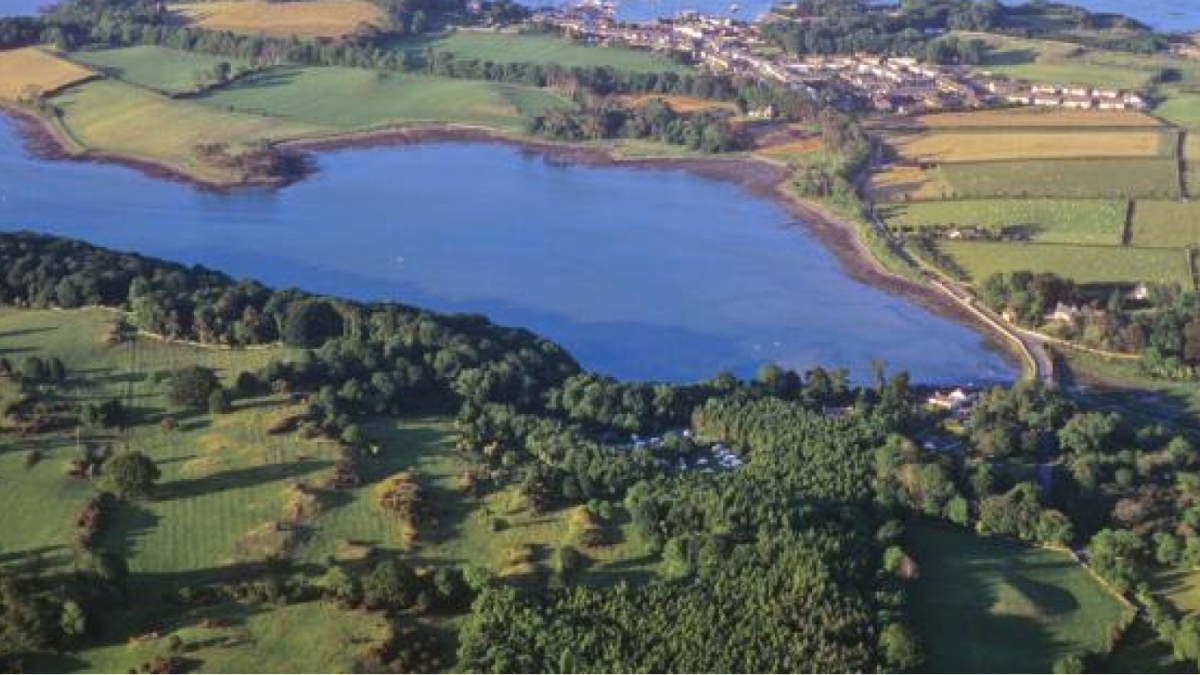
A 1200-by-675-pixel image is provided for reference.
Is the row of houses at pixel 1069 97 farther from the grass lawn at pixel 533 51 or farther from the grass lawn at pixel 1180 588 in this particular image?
the grass lawn at pixel 1180 588

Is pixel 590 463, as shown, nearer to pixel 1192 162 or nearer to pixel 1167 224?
pixel 1167 224

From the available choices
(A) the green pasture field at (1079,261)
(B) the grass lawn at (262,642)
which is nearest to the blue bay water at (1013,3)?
(A) the green pasture field at (1079,261)

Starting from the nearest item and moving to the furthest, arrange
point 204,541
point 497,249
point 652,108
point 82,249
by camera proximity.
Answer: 1. point 204,541
2. point 82,249
3. point 497,249
4. point 652,108

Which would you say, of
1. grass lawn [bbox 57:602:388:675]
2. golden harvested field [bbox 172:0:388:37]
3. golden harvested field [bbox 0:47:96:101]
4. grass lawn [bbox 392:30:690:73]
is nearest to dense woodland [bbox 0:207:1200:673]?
grass lawn [bbox 57:602:388:675]

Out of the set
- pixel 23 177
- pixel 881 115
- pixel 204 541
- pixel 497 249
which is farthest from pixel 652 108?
pixel 204 541

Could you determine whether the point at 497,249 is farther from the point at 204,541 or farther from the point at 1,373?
the point at 204,541

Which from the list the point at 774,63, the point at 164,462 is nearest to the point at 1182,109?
the point at 774,63

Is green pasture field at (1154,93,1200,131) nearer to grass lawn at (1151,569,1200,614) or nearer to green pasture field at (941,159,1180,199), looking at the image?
green pasture field at (941,159,1180,199)
